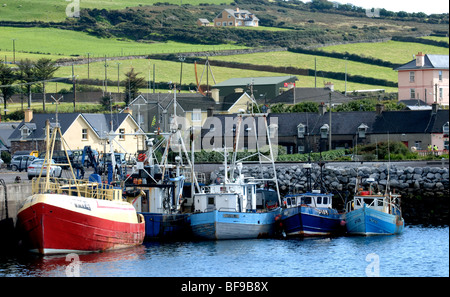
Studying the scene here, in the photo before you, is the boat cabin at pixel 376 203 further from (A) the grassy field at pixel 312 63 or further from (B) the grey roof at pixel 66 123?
(A) the grassy field at pixel 312 63

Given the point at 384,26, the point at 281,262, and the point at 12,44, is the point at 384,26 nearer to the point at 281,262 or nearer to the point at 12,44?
the point at 12,44

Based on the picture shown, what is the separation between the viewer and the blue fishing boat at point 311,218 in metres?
40.7

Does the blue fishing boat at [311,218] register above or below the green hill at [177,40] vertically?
below

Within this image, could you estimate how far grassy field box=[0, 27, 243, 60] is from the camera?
424 ft

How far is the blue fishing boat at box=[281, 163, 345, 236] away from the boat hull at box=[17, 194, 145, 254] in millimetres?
9888

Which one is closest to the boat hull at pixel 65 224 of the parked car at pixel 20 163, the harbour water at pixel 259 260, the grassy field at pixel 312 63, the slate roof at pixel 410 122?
the harbour water at pixel 259 260

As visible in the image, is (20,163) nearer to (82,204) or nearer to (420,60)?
(82,204)

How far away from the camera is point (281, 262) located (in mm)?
33000

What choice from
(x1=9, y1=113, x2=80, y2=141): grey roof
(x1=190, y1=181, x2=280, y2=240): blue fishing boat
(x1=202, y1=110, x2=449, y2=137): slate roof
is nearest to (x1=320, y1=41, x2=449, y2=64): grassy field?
(x1=202, y1=110, x2=449, y2=137): slate roof

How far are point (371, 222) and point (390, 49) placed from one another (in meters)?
128

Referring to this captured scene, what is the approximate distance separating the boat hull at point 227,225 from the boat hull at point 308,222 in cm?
131

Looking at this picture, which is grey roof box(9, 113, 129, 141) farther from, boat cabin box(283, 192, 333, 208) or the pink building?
the pink building
